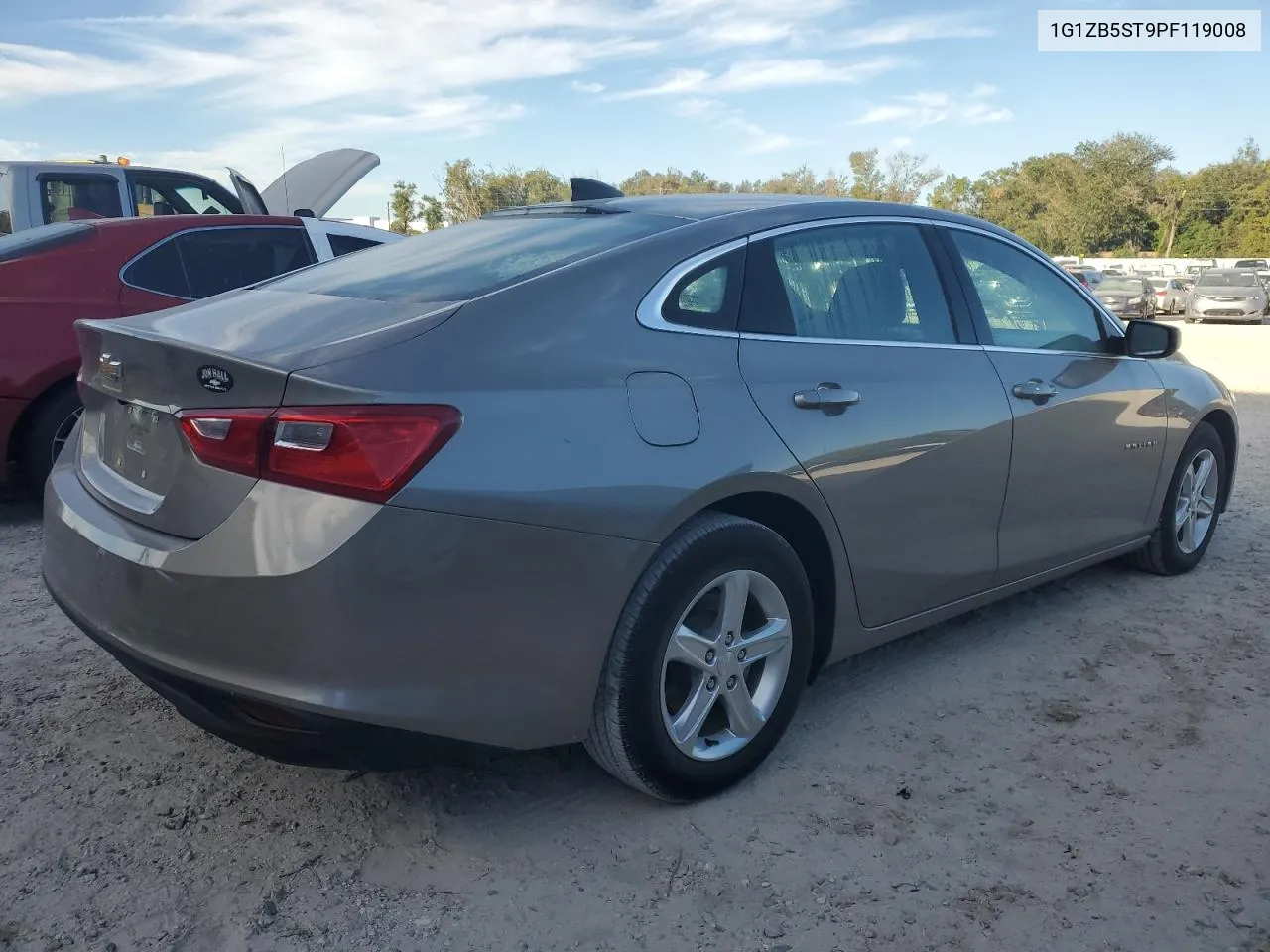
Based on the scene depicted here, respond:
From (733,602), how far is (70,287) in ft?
13.5

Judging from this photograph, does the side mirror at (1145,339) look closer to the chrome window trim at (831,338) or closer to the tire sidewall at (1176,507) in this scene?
the chrome window trim at (831,338)

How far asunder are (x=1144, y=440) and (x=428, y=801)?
3136 mm

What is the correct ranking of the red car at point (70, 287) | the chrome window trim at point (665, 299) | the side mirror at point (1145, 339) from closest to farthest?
the chrome window trim at point (665, 299) → the side mirror at point (1145, 339) → the red car at point (70, 287)

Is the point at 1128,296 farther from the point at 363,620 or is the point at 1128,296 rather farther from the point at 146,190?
the point at 363,620

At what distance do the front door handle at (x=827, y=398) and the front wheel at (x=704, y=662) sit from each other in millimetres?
373

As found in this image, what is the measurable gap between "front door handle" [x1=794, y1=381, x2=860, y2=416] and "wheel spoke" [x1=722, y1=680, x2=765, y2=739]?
2.52 ft

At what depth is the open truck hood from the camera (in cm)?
984

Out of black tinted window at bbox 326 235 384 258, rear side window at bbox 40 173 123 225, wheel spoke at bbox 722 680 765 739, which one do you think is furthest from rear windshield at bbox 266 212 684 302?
rear side window at bbox 40 173 123 225

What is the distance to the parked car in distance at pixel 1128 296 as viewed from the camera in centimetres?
2572

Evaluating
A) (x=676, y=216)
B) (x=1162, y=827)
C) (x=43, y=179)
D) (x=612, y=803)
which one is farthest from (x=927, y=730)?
(x=43, y=179)

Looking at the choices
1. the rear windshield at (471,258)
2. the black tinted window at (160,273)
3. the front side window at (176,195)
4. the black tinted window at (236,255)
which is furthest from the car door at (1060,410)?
the front side window at (176,195)

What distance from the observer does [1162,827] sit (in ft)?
8.96

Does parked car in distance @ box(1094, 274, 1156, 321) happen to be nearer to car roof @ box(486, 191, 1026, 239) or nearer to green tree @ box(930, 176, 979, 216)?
car roof @ box(486, 191, 1026, 239)

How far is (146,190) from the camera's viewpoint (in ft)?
28.8
